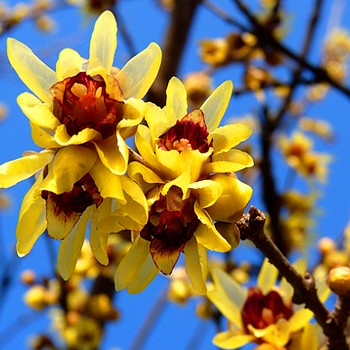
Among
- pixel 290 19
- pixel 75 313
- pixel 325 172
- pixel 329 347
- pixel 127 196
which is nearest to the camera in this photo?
pixel 127 196

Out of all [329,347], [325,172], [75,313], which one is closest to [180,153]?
[329,347]

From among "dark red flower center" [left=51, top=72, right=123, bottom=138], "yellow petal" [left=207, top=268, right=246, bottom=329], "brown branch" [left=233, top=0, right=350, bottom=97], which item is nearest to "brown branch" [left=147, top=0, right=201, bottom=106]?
"brown branch" [left=233, top=0, right=350, bottom=97]

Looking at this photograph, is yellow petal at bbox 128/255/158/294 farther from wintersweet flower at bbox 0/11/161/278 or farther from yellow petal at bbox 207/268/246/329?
yellow petal at bbox 207/268/246/329

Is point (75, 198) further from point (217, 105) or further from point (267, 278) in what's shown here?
point (267, 278)

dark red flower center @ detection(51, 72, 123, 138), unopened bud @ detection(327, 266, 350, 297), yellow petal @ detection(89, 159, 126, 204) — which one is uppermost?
unopened bud @ detection(327, 266, 350, 297)

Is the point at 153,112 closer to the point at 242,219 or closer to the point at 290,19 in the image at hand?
the point at 242,219

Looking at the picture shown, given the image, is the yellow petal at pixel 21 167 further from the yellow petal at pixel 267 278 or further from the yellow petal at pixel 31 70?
the yellow petal at pixel 267 278

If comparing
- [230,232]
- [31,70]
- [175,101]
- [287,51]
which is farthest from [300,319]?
[287,51]
